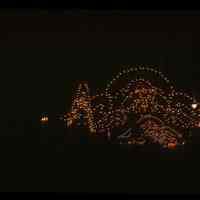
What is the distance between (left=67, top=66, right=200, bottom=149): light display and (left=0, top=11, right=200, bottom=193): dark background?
7cm

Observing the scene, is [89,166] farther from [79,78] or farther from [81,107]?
[79,78]

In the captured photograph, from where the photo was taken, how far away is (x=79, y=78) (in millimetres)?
2883

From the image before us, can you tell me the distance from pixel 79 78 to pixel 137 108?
17.3 inches

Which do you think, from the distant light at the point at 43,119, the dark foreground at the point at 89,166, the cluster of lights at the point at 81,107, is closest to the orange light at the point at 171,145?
the dark foreground at the point at 89,166

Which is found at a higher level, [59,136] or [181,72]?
[181,72]

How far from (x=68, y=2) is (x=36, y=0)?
21cm

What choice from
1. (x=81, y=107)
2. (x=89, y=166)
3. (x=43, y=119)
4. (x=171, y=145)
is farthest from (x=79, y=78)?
(x=171, y=145)

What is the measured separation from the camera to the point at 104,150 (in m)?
2.84

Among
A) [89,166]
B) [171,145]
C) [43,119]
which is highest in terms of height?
[43,119]

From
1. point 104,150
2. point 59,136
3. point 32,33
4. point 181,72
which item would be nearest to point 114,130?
point 104,150

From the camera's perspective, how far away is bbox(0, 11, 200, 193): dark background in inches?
111

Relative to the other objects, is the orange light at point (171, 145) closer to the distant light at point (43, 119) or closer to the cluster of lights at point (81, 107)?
the cluster of lights at point (81, 107)

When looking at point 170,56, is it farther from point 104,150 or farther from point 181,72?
point 104,150

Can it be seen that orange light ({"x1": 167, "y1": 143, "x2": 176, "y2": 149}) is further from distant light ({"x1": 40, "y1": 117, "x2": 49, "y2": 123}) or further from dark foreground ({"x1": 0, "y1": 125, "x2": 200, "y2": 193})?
distant light ({"x1": 40, "y1": 117, "x2": 49, "y2": 123})
